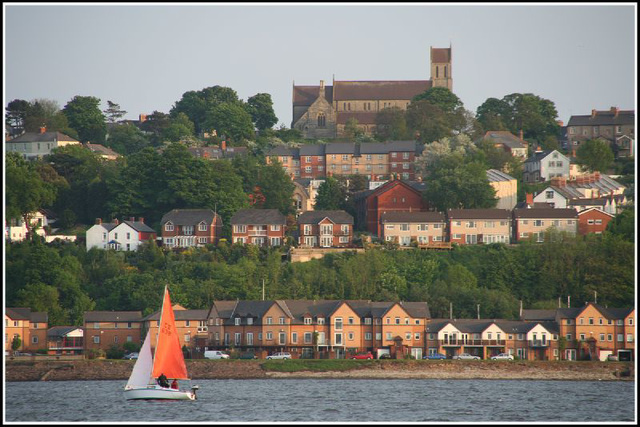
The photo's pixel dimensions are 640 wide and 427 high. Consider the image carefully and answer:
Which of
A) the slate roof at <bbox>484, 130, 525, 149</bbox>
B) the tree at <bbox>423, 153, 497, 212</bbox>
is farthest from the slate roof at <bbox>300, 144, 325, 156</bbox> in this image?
the tree at <bbox>423, 153, 497, 212</bbox>

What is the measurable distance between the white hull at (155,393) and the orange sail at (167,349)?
782mm

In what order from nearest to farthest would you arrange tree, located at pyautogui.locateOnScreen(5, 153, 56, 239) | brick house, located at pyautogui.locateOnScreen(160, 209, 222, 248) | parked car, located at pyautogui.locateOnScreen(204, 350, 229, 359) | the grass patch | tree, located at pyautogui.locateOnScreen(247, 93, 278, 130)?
the grass patch → parked car, located at pyautogui.locateOnScreen(204, 350, 229, 359) → tree, located at pyautogui.locateOnScreen(5, 153, 56, 239) → brick house, located at pyautogui.locateOnScreen(160, 209, 222, 248) → tree, located at pyautogui.locateOnScreen(247, 93, 278, 130)

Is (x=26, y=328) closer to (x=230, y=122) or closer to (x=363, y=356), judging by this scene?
(x=363, y=356)

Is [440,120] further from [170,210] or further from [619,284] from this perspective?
[619,284]

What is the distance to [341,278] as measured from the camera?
11006cm

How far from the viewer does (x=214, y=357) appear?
9769 centimetres

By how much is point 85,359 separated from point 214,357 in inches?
357

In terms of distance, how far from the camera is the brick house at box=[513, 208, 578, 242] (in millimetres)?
121062

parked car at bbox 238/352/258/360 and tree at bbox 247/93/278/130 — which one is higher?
tree at bbox 247/93/278/130

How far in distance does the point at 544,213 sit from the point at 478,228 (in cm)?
641

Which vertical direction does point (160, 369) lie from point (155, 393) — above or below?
above

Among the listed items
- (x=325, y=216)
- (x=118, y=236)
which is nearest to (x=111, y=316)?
(x=118, y=236)

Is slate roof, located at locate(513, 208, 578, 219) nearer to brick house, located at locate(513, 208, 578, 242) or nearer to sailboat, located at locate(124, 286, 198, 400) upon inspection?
brick house, located at locate(513, 208, 578, 242)

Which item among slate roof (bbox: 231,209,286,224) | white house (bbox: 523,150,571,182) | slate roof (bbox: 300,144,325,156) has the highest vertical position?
slate roof (bbox: 300,144,325,156)
